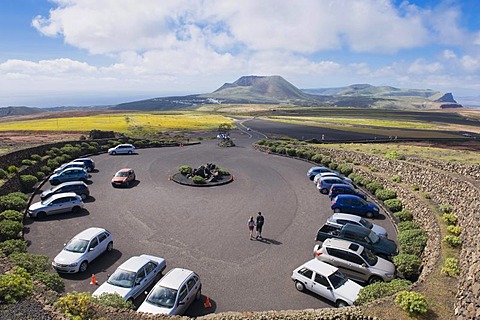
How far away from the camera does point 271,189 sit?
3259 cm

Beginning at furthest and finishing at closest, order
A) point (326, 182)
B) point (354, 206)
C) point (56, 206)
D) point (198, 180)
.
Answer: point (198, 180) → point (326, 182) → point (354, 206) → point (56, 206)

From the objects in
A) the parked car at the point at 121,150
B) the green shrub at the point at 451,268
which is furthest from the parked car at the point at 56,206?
the parked car at the point at 121,150

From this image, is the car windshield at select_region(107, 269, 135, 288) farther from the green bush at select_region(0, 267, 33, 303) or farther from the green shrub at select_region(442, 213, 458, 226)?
the green shrub at select_region(442, 213, 458, 226)

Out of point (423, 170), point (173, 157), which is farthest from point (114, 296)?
point (173, 157)

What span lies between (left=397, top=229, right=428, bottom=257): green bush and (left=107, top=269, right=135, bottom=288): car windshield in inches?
583

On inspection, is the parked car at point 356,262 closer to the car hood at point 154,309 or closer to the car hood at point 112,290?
the car hood at point 154,309

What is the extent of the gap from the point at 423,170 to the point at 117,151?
3987cm

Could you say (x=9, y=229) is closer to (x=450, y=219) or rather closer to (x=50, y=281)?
(x=50, y=281)

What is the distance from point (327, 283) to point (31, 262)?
44.3 ft

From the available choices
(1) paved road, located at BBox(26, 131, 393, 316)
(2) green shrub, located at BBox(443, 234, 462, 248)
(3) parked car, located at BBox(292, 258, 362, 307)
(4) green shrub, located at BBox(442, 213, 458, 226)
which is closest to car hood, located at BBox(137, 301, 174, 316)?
(1) paved road, located at BBox(26, 131, 393, 316)

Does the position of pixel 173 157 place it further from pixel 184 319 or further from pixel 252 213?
pixel 184 319

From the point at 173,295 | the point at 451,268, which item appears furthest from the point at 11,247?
the point at 451,268

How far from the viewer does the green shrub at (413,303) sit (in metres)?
12.2

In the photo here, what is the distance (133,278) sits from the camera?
15.3m
